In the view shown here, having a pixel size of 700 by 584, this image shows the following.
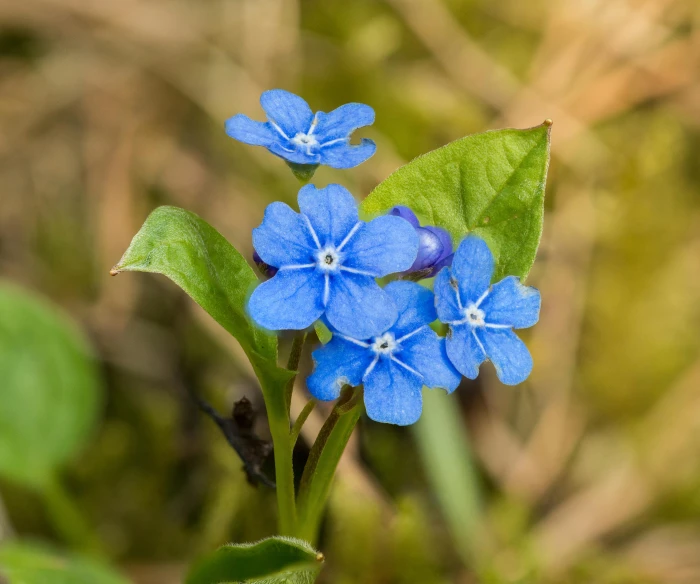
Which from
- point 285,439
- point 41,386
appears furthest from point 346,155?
point 41,386

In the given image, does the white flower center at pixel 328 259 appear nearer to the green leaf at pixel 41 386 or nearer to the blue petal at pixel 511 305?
the blue petal at pixel 511 305

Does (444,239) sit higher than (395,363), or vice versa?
(444,239)

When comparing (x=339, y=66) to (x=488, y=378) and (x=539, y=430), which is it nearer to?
(x=488, y=378)

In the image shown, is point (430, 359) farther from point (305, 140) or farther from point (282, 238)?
point (305, 140)

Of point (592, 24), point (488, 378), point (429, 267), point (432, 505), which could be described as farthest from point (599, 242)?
point (429, 267)

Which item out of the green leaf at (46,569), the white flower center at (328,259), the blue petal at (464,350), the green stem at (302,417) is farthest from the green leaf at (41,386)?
the blue petal at (464,350)

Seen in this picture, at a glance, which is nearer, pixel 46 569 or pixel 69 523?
pixel 46 569
